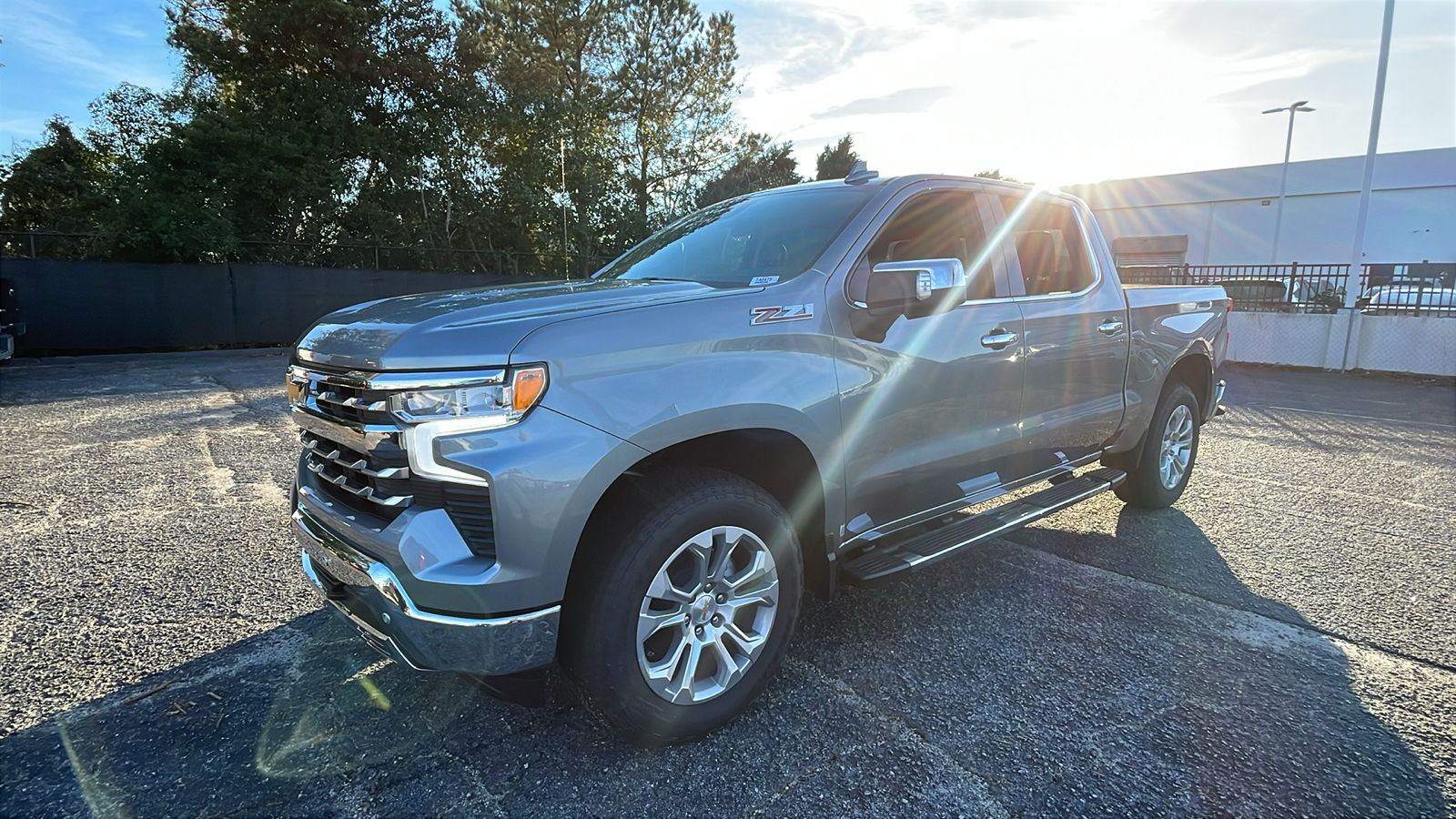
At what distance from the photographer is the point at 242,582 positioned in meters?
3.68

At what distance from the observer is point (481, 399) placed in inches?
80.1

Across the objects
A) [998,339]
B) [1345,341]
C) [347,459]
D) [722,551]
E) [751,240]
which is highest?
[751,240]

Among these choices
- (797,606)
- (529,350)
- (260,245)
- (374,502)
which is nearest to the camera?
(529,350)

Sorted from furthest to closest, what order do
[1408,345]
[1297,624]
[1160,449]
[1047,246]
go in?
[1408,345], [1160,449], [1047,246], [1297,624]

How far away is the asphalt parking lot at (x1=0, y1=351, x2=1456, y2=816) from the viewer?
2.23 meters

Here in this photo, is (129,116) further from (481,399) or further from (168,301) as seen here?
(481,399)

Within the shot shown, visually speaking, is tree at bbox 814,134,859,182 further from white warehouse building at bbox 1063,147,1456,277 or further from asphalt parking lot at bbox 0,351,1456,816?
asphalt parking lot at bbox 0,351,1456,816

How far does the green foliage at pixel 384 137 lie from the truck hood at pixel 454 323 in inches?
642

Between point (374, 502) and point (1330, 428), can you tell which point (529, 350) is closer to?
point (374, 502)

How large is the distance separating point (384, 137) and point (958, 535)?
22.3 metres

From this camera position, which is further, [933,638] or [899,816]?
[933,638]

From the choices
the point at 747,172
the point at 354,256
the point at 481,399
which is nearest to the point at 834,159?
the point at 747,172

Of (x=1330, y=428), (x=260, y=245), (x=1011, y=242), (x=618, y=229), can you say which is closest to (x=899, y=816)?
(x=1011, y=242)

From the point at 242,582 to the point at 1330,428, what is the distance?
9.93 metres
